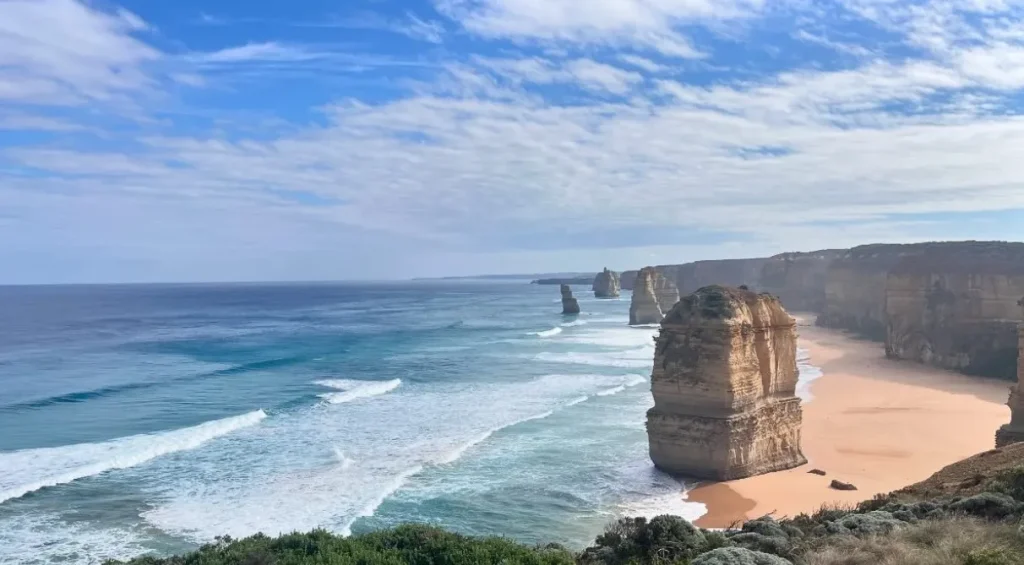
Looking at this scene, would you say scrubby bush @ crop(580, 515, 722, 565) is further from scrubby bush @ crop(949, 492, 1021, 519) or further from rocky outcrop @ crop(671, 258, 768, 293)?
rocky outcrop @ crop(671, 258, 768, 293)

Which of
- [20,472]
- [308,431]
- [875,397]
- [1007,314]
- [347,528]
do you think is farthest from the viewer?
[1007,314]

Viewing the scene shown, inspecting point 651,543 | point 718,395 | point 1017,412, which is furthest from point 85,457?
point 1017,412

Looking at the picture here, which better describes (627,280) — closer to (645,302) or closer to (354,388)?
(645,302)

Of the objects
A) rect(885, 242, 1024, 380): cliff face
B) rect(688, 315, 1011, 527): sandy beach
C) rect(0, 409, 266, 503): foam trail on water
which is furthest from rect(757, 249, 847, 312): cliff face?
rect(0, 409, 266, 503): foam trail on water

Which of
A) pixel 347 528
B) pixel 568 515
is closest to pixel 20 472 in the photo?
pixel 347 528

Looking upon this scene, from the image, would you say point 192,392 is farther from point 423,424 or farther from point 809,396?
point 809,396
